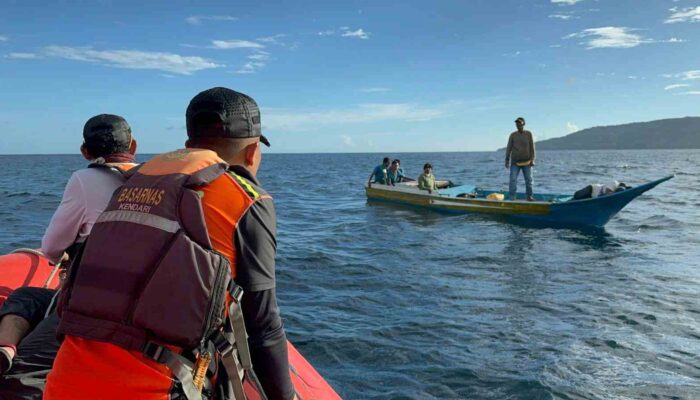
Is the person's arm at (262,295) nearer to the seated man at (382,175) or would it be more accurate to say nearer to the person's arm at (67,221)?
the person's arm at (67,221)

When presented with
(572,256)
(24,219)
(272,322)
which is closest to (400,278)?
(572,256)

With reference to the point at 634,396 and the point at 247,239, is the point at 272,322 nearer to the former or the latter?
the point at 247,239

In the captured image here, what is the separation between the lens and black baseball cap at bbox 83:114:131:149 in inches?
146

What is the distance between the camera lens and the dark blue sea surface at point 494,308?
21.5 feet

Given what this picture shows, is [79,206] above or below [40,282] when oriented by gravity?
above

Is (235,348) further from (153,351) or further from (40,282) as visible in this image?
(40,282)

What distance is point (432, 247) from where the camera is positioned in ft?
48.1

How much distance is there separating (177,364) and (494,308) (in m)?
7.97

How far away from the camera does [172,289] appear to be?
1914 millimetres

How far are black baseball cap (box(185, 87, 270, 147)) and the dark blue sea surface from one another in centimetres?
456

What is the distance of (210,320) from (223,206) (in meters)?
0.43

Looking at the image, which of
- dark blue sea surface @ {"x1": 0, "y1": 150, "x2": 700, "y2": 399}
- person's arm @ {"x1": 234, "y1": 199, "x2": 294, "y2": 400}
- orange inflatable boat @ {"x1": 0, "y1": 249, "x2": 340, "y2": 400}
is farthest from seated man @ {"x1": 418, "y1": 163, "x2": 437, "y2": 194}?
person's arm @ {"x1": 234, "y1": 199, "x2": 294, "y2": 400}

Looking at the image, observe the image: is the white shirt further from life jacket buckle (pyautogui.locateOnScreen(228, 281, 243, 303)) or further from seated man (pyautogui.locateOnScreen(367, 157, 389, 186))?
seated man (pyautogui.locateOnScreen(367, 157, 389, 186))

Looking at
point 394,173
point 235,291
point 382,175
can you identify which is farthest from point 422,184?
point 235,291
